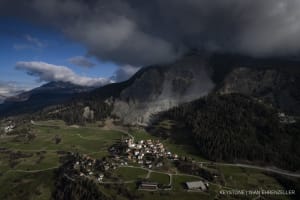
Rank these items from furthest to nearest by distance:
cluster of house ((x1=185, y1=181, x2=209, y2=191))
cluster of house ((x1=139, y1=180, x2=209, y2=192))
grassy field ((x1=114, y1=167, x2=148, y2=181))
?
grassy field ((x1=114, y1=167, x2=148, y2=181)), cluster of house ((x1=139, y1=180, x2=209, y2=192)), cluster of house ((x1=185, y1=181, x2=209, y2=191))

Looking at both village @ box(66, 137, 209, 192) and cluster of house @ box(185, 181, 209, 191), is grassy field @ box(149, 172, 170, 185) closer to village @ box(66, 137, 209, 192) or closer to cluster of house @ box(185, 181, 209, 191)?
village @ box(66, 137, 209, 192)

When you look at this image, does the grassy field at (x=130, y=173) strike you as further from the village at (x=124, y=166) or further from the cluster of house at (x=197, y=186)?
the cluster of house at (x=197, y=186)

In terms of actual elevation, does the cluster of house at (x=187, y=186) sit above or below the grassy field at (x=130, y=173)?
below

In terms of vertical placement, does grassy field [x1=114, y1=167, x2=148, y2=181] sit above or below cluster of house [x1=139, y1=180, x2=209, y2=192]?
above

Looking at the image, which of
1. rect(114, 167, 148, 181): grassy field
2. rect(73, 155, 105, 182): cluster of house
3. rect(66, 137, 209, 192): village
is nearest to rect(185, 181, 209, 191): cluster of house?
rect(66, 137, 209, 192): village

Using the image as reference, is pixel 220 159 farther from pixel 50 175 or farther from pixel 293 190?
pixel 50 175

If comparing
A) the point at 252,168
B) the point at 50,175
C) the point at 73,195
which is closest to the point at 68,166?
the point at 50,175

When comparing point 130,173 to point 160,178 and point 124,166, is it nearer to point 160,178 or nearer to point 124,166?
point 124,166

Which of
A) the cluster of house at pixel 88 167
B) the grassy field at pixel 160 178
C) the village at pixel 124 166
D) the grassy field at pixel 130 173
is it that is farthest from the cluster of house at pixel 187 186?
the cluster of house at pixel 88 167

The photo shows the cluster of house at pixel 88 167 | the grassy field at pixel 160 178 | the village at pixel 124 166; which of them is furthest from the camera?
the cluster of house at pixel 88 167

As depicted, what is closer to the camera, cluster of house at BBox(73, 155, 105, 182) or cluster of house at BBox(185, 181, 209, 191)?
cluster of house at BBox(185, 181, 209, 191)

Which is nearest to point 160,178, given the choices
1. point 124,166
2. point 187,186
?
point 187,186
